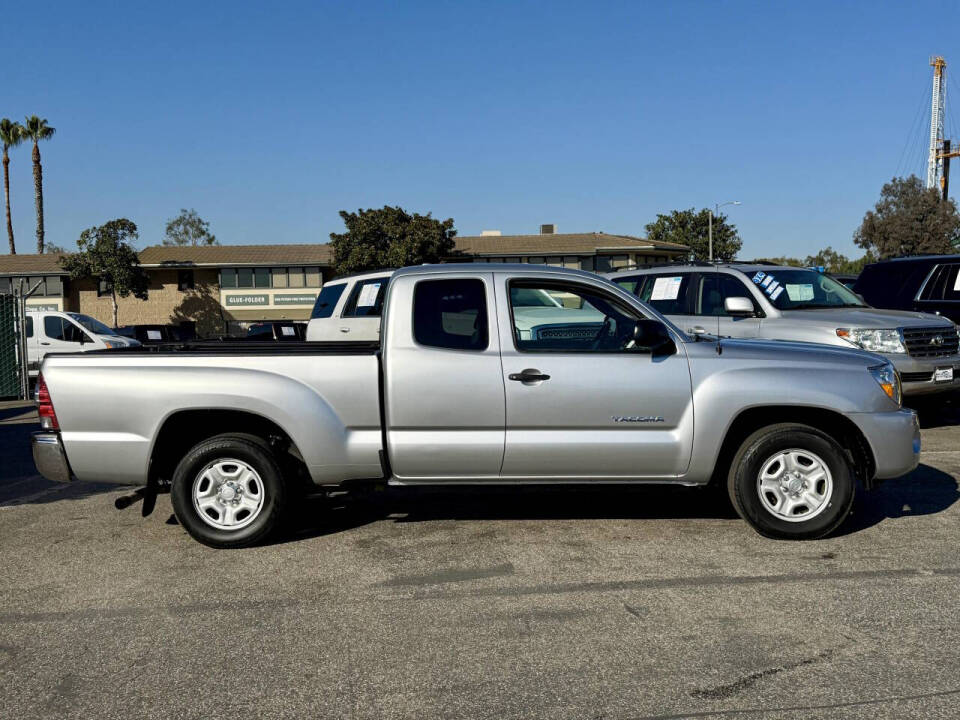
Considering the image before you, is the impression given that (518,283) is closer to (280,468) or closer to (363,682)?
(280,468)

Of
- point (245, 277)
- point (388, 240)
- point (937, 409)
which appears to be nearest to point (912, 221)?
point (388, 240)

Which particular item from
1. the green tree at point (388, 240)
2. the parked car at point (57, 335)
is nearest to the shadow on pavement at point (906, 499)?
the parked car at point (57, 335)

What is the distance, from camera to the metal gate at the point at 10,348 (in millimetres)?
18125

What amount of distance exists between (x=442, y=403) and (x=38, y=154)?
208 feet

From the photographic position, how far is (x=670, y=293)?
11477 mm

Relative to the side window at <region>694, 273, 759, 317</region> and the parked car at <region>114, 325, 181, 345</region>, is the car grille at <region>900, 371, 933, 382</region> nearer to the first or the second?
the side window at <region>694, 273, 759, 317</region>

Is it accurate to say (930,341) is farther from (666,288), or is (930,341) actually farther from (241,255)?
(241,255)

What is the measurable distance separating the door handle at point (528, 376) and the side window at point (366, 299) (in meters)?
5.16

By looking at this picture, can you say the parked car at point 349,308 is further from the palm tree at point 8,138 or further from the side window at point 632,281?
the palm tree at point 8,138

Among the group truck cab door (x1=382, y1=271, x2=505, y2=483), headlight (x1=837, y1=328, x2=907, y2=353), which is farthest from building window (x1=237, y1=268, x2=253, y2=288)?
truck cab door (x1=382, y1=271, x2=505, y2=483)

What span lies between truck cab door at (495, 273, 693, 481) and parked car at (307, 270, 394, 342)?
159 inches

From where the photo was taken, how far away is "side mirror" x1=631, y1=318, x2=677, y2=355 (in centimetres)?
580

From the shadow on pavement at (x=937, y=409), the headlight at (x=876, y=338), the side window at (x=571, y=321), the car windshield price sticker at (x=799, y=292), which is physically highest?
the car windshield price sticker at (x=799, y=292)

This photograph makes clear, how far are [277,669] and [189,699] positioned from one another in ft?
1.35
